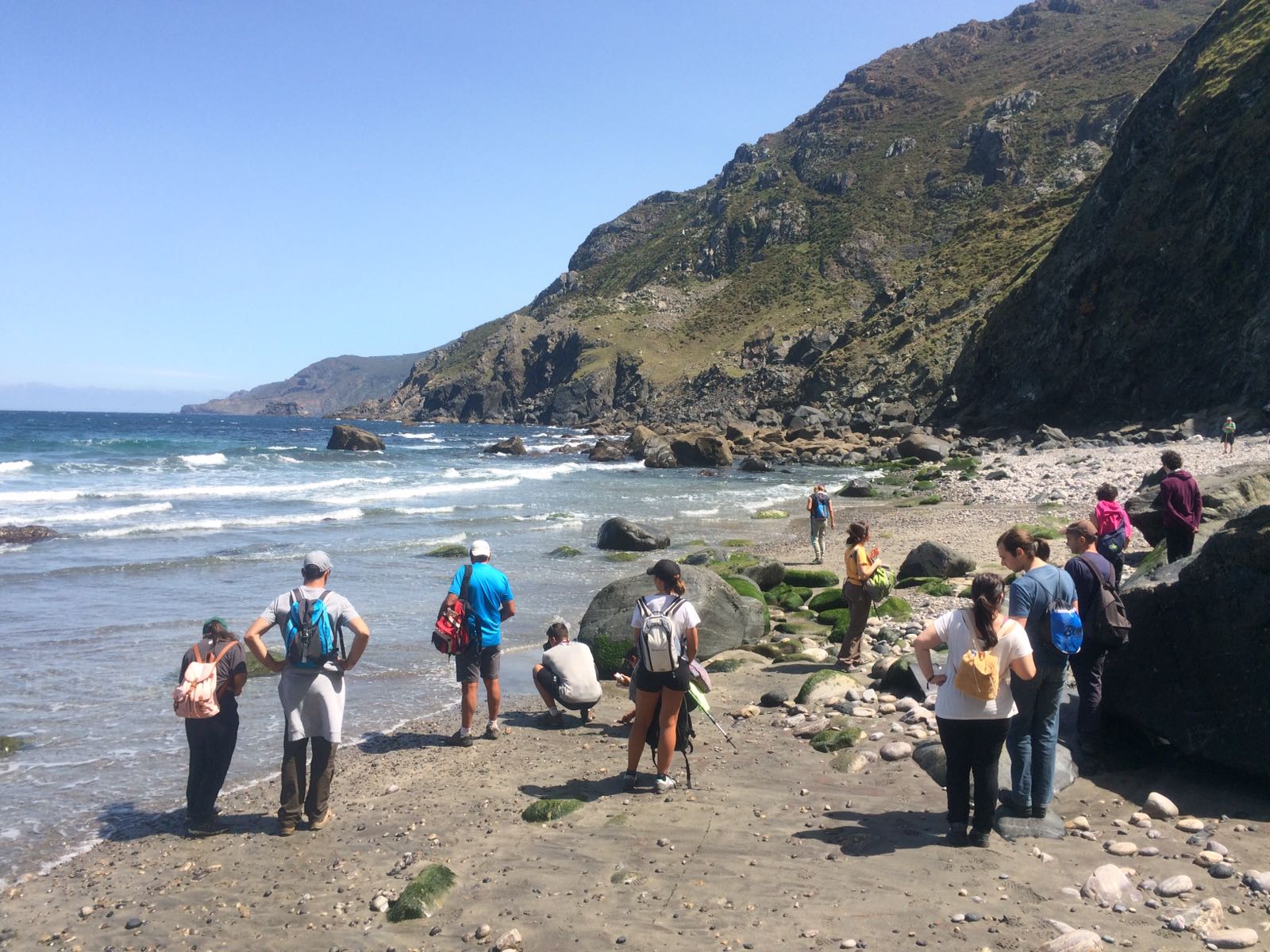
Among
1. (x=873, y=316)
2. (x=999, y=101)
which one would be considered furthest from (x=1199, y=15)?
(x=873, y=316)

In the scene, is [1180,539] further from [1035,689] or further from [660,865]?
[660,865]

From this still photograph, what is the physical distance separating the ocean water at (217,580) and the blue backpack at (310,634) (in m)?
1.99

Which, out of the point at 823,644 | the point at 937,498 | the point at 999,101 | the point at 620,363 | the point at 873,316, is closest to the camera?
the point at 823,644

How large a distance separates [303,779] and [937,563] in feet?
38.1

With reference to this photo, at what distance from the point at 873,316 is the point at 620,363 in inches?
1988

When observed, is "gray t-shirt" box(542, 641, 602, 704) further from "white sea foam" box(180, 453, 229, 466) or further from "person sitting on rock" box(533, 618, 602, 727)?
"white sea foam" box(180, 453, 229, 466)

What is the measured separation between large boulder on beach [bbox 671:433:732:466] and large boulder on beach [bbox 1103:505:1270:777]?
48360 millimetres

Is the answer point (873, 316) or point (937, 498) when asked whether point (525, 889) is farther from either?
point (873, 316)

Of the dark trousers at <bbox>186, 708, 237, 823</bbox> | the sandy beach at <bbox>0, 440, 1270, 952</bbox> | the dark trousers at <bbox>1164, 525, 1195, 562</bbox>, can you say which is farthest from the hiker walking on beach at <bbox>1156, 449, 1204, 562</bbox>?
the dark trousers at <bbox>186, 708, 237, 823</bbox>

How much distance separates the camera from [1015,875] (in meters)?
5.07

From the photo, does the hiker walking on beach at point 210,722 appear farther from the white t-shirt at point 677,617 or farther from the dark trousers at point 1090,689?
the dark trousers at point 1090,689

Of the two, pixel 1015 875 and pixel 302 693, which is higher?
pixel 302 693

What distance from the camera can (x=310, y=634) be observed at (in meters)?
6.32

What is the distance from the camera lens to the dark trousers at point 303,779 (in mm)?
6406
